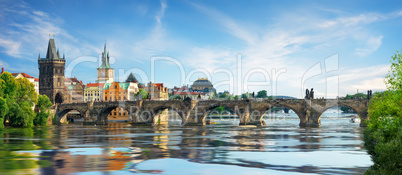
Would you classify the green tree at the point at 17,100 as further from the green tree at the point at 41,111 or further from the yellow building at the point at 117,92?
the yellow building at the point at 117,92

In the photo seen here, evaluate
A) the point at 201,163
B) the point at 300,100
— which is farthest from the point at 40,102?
the point at 201,163

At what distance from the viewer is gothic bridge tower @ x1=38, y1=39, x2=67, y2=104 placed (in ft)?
495

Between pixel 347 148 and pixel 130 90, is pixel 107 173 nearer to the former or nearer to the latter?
pixel 347 148

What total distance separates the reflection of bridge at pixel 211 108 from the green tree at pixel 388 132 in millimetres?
47956

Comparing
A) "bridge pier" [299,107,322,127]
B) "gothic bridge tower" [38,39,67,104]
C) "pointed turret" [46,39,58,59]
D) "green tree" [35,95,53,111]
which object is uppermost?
"pointed turret" [46,39,58,59]

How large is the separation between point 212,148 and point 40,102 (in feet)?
219

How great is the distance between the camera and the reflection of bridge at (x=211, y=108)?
79.4 meters

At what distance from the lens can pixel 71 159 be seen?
31.3m

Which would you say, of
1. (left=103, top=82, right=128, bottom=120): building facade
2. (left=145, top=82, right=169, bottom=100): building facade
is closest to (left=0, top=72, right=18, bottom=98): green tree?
(left=103, top=82, right=128, bottom=120): building facade

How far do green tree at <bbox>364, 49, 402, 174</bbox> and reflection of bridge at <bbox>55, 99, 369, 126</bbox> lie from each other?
48.0m

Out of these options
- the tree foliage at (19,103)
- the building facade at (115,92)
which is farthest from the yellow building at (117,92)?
the tree foliage at (19,103)

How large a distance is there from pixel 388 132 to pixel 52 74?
466 ft

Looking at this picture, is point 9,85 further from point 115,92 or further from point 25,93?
point 115,92

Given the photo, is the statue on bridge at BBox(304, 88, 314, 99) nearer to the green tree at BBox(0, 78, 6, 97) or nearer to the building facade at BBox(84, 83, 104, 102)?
the green tree at BBox(0, 78, 6, 97)
